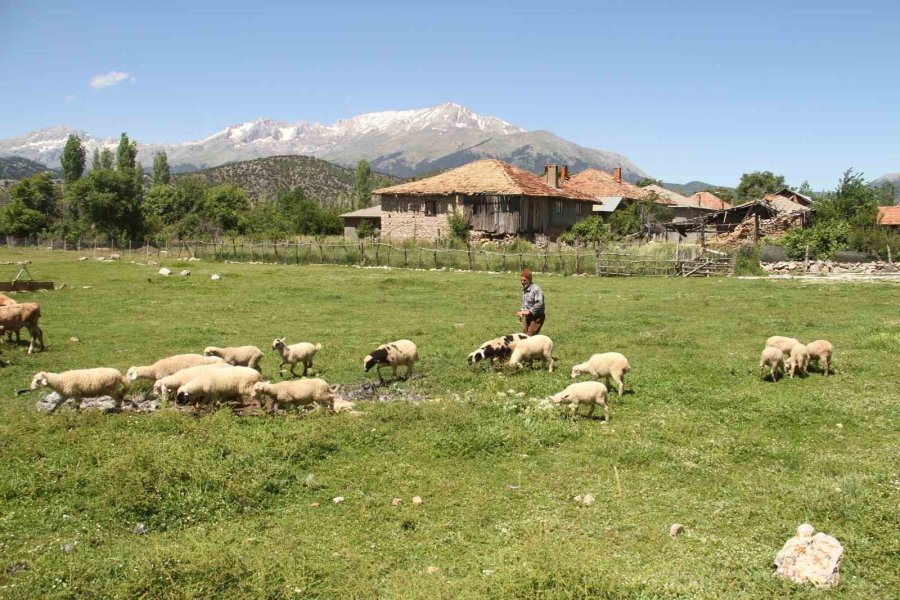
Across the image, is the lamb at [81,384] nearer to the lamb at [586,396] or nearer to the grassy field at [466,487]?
the grassy field at [466,487]

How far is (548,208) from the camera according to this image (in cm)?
5212

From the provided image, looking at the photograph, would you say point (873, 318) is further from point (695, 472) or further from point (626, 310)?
point (695, 472)

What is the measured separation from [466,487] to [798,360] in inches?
332

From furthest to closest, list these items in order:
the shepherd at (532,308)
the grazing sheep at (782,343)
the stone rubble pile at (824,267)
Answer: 1. the stone rubble pile at (824,267)
2. the shepherd at (532,308)
3. the grazing sheep at (782,343)

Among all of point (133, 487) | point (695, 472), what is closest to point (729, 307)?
point (695, 472)

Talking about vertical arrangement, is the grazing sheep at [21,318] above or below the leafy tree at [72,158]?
below

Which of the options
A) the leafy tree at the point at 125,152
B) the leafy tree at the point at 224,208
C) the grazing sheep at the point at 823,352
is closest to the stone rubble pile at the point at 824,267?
the grazing sheep at the point at 823,352

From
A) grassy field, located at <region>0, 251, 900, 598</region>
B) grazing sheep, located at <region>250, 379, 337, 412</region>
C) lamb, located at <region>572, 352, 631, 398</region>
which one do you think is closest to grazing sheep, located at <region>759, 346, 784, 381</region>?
grassy field, located at <region>0, 251, 900, 598</region>

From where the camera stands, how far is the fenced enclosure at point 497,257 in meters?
36.9

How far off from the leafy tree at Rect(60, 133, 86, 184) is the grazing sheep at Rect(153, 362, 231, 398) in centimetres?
10141

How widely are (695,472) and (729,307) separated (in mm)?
16463

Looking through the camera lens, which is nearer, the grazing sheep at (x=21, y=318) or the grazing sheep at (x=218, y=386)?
the grazing sheep at (x=218, y=386)

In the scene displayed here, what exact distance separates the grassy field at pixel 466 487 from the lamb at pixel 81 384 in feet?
1.76

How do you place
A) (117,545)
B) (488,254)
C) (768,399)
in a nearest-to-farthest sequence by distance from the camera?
(117,545) → (768,399) → (488,254)
